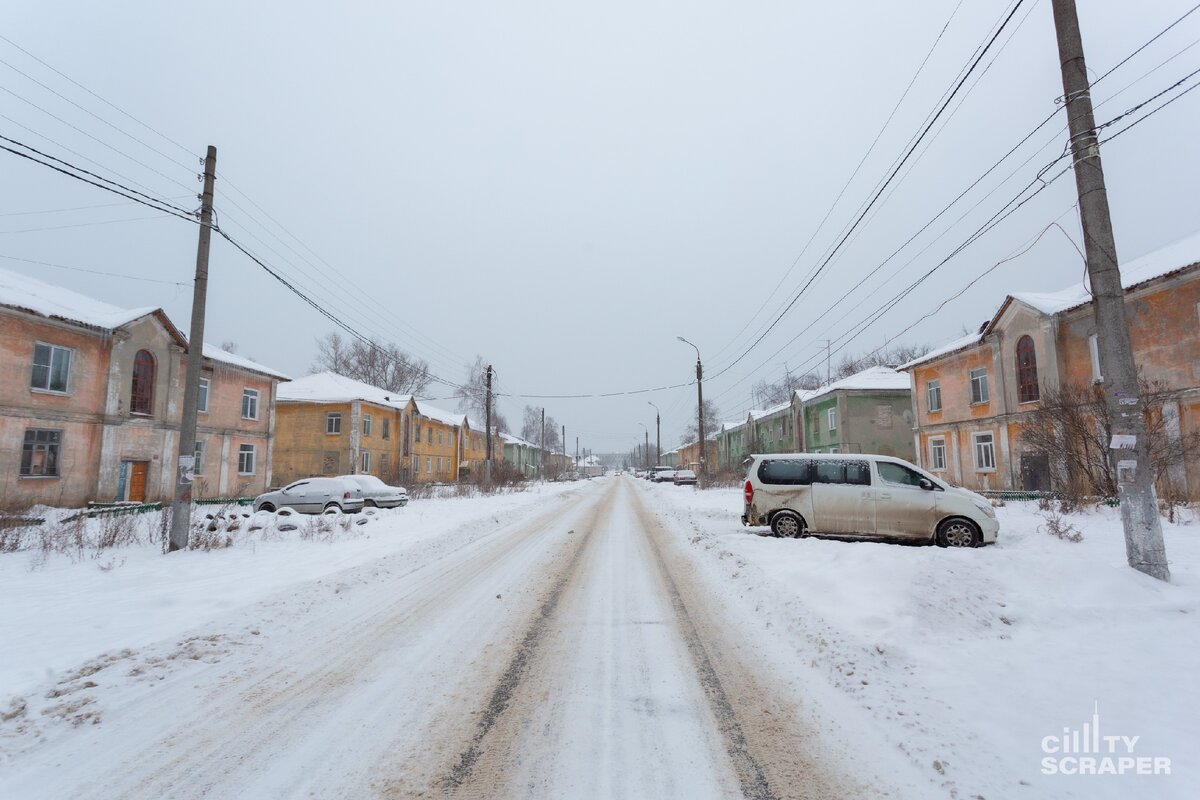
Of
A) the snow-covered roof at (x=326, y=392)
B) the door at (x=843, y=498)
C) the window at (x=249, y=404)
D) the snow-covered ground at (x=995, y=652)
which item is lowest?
the snow-covered ground at (x=995, y=652)

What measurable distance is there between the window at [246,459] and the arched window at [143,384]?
589cm

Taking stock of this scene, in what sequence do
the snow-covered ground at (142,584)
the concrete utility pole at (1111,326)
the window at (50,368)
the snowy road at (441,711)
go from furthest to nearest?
the window at (50,368) → the concrete utility pole at (1111,326) → the snow-covered ground at (142,584) → the snowy road at (441,711)

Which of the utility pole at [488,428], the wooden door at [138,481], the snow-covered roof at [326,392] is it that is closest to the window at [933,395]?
the utility pole at [488,428]

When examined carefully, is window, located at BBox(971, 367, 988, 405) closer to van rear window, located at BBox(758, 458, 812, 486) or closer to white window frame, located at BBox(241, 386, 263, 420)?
van rear window, located at BBox(758, 458, 812, 486)

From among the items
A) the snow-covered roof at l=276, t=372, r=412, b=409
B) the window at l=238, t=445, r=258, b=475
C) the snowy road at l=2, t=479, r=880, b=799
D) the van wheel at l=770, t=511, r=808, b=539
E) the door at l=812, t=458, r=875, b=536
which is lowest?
the snowy road at l=2, t=479, r=880, b=799

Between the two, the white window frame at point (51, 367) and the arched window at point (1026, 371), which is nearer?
the white window frame at point (51, 367)

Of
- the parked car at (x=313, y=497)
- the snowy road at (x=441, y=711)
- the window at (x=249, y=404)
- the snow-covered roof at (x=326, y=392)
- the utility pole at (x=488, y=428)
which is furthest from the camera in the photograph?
the snow-covered roof at (x=326, y=392)

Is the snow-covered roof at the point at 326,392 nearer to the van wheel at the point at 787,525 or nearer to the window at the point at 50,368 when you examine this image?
the window at the point at 50,368

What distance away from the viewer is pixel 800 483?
11602 mm

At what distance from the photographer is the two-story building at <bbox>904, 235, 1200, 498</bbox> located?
1598 centimetres

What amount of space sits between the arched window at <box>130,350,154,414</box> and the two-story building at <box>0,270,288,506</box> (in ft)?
0.14

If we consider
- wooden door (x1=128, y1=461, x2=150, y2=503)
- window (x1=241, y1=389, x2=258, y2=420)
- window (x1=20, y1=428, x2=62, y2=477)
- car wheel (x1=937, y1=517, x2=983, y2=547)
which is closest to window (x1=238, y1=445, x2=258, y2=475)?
window (x1=241, y1=389, x2=258, y2=420)

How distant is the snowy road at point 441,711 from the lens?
3.04 m

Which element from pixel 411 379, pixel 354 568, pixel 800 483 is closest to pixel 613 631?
pixel 354 568
